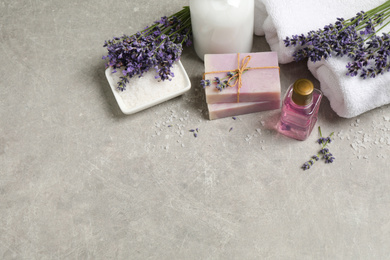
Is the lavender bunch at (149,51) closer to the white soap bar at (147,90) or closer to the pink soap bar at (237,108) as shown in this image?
the white soap bar at (147,90)

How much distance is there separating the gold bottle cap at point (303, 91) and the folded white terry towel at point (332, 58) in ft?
0.44

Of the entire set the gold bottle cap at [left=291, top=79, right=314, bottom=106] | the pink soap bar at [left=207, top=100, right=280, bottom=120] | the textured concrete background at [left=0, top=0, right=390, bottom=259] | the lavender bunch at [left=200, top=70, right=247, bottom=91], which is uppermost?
the gold bottle cap at [left=291, top=79, right=314, bottom=106]

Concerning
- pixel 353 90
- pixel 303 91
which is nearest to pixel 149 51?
Answer: pixel 303 91

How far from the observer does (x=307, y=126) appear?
3.29 feet

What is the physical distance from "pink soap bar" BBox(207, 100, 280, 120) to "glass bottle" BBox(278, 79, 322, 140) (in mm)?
48

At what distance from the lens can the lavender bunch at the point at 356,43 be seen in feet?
3.14

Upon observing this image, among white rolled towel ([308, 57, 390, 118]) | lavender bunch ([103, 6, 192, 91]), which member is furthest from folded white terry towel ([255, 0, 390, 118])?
lavender bunch ([103, 6, 192, 91])

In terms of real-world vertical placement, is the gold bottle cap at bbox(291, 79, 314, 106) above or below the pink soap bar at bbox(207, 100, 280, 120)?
above

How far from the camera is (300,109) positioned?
959 mm

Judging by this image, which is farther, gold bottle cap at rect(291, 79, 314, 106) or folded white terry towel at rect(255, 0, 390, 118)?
folded white terry towel at rect(255, 0, 390, 118)

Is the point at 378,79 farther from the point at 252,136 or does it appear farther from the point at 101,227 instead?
the point at 101,227

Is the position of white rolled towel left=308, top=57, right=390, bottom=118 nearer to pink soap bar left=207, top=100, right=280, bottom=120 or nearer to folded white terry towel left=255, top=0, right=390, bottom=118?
folded white terry towel left=255, top=0, right=390, bottom=118

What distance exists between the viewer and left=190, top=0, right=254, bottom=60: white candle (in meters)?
0.96

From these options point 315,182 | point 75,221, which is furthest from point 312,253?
point 75,221
